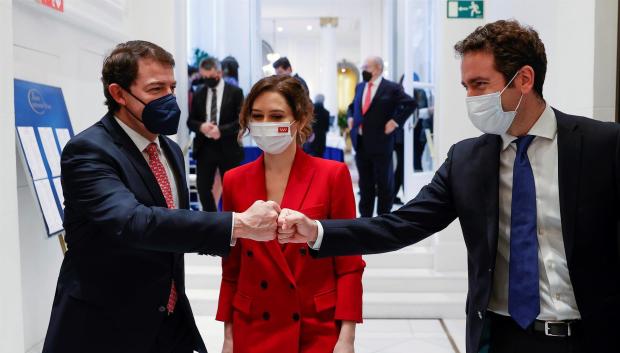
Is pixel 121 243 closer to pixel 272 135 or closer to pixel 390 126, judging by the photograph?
pixel 272 135

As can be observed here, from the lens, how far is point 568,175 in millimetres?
1755

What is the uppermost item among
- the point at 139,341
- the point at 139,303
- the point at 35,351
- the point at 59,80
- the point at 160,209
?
the point at 59,80

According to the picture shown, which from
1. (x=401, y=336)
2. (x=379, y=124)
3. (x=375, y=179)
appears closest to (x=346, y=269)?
(x=401, y=336)

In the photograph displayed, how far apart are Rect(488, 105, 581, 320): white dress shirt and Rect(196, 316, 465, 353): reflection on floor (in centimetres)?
280

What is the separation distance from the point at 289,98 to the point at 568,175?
37.0 inches

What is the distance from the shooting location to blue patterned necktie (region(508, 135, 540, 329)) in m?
1.73

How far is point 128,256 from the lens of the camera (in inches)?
73.4

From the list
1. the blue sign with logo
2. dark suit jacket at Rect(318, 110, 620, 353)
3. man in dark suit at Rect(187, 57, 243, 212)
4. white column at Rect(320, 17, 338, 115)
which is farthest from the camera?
white column at Rect(320, 17, 338, 115)

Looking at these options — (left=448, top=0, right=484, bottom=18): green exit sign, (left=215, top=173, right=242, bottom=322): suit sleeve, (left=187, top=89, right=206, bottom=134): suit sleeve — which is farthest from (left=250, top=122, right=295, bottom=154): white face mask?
(left=187, top=89, right=206, bottom=134): suit sleeve

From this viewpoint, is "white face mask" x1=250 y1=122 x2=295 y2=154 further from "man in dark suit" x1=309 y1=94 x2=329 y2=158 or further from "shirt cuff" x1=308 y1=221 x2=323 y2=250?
"man in dark suit" x1=309 y1=94 x2=329 y2=158

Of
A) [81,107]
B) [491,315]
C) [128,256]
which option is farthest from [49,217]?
[491,315]

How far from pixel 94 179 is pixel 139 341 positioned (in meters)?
0.51

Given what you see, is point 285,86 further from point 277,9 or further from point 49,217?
point 277,9

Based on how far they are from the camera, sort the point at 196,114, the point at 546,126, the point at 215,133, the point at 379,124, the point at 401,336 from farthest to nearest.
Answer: the point at 379,124
the point at 196,114
the point at 215,133
the point at 401,336
the point at 546,126
